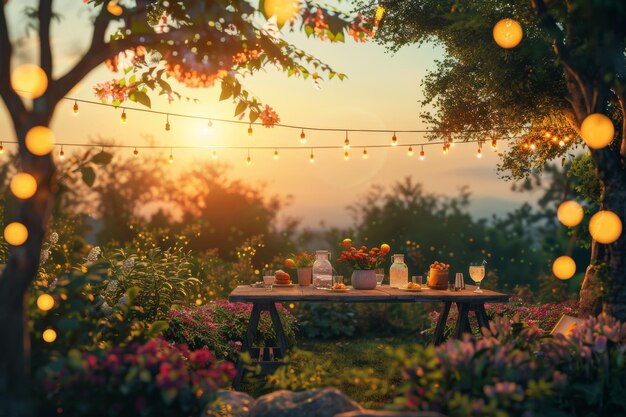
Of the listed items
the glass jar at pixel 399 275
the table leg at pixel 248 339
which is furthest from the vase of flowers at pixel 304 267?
the glass jar at pixel 399 275

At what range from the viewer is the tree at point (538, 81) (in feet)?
19.2

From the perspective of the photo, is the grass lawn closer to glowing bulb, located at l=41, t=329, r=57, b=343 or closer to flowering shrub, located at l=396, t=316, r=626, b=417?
flowering shrub, located at l=396, t=316, r=626, b=417

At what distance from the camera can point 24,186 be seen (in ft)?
14.8

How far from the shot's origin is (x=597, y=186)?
838 cm

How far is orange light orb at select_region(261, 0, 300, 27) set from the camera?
499cm

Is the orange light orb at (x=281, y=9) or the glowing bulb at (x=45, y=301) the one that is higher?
the orange light orb at (x=281, y=9)

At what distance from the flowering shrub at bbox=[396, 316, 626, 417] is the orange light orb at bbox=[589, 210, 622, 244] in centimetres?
111

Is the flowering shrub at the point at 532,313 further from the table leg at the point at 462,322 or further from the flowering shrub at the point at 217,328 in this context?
the flowering shrub at the point at 217,328

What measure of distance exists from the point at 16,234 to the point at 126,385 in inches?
47.1

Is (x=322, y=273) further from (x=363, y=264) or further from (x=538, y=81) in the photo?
(x=538, y=81)

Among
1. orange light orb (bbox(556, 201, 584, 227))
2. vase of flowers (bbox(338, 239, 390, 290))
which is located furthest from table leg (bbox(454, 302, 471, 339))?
orange light orb (bbox(556, 201, 584, 227))

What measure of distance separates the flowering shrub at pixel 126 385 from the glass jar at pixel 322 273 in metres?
3.54

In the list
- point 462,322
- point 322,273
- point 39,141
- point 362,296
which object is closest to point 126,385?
point 39,141

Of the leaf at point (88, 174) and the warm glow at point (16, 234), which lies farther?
the leaf at point (88, 174)
